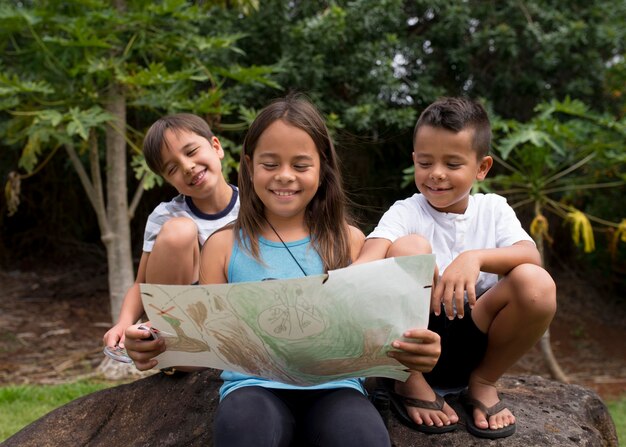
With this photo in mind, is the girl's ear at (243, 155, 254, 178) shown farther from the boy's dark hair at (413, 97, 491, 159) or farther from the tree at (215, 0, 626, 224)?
the tree at (215, 0, 626, 224)

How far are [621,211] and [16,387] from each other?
508cm

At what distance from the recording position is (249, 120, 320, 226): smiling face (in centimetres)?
190

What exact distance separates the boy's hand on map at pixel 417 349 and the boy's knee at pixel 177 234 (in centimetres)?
82

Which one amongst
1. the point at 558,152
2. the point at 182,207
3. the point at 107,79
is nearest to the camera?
the point at 182,207

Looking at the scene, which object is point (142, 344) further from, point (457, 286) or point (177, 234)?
point (457, 286)

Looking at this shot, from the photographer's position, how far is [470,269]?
1.80 meters

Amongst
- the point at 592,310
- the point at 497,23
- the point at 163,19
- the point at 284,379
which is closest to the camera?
the point at 284,379

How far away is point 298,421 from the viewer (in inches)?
72.2

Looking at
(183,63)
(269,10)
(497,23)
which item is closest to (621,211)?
(497,23)

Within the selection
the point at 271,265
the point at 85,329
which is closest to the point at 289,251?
the point at 271,265

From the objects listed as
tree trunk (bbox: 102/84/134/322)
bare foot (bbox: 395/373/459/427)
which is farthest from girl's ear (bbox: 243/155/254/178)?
tree trunk (bbox: 102/84/134/322)

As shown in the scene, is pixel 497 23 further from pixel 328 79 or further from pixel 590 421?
pixel 590 421

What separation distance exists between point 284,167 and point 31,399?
307 cm

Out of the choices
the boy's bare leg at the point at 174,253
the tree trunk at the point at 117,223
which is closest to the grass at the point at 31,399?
the tree trunk at the point at 117,223
